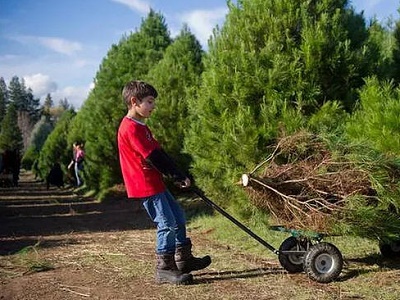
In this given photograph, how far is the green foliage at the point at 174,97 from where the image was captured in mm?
12086

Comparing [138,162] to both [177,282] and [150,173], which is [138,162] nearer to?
[150,173]

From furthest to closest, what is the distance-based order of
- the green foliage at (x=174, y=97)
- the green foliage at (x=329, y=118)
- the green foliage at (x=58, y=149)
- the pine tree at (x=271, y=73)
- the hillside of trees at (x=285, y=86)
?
the green foliage at (x=58, y=149) < the green foliage at (x=174, y=97) < the pine tree at (x=271, y=73) < the green foliage at (x=329, y=118) < the hillside of trees at (x=285, y=86)

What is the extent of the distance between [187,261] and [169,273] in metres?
0.33

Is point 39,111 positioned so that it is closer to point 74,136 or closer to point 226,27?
point 74,136

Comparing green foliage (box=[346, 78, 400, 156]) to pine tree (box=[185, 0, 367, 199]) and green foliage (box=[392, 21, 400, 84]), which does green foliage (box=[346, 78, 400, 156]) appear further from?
green foliage (box=[392, 21, 400, 84])

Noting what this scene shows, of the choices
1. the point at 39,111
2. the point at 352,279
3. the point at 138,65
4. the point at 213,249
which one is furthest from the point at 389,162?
the point at 39,111

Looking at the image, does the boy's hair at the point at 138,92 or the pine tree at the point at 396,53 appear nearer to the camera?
the boy's hair at the point at 138,92

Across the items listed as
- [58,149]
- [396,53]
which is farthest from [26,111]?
[396,53]

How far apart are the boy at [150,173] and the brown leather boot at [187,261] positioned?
0.33 feet

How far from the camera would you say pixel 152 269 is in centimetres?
548

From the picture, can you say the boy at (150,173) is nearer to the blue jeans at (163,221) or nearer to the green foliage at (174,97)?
the blue jeans at (163,221)

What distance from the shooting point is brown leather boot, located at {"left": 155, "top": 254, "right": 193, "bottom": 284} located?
4762 millimetres

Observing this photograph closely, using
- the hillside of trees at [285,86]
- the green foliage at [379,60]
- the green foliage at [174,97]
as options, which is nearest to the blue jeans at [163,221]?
the hillside of trees at [285,86]

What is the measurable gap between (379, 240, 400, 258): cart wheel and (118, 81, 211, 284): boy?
2.31 metres
